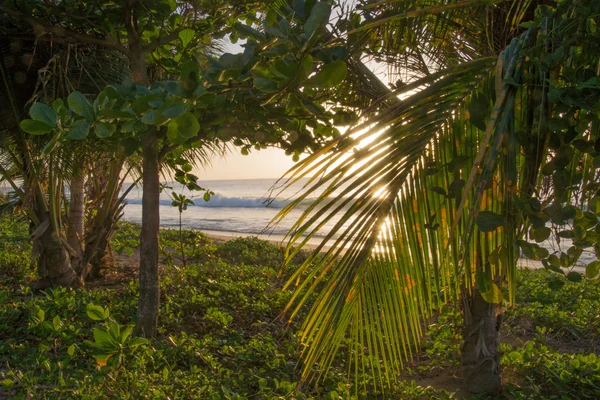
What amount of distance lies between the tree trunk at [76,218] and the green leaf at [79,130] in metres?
4.08

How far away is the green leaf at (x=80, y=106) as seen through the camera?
1583mm

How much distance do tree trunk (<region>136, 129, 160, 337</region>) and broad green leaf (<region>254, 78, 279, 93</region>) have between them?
2179 mm

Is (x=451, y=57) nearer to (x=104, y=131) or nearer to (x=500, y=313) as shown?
(x=500, y=313)

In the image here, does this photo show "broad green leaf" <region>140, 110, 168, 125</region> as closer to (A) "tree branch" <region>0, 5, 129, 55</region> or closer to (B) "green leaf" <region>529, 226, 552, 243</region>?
(B) "green leaf" <region>529, 226, 552, 243</region>

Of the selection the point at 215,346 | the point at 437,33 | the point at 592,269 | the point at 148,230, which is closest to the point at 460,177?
the point at 592,269

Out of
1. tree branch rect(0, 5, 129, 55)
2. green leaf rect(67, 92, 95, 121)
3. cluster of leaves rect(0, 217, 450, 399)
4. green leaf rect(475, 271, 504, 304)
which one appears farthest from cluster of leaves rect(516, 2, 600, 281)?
tree branch rect(0, 5, 129, 55)

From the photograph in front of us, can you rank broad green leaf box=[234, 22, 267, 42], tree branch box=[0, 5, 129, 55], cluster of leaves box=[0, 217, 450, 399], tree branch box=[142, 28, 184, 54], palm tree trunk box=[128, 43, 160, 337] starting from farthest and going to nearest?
1. palm tree trunk box=[128, 43, 160, 337]
2. tree branch box=[142, 28, 184, 54]
3. tree branch box=[0, 5, 129, 55]
4. cluster of leaves box=[0, 217, 450, 399]
5. broad green leaf box=[234, 22, 267, 42]

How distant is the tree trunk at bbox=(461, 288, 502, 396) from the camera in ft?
10.9

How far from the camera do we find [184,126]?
1604mm

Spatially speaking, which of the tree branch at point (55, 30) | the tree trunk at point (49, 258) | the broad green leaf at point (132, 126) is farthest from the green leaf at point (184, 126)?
the tree trunk at point (49, 258)

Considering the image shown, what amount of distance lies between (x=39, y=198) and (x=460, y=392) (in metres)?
4.16

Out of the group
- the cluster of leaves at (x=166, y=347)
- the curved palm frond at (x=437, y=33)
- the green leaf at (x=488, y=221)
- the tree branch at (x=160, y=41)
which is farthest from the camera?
the tree branch at (x=160, y=41)

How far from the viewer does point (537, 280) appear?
678cm

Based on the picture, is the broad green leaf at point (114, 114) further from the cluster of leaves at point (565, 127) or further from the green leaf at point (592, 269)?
the green leaf at point (592, 269)
